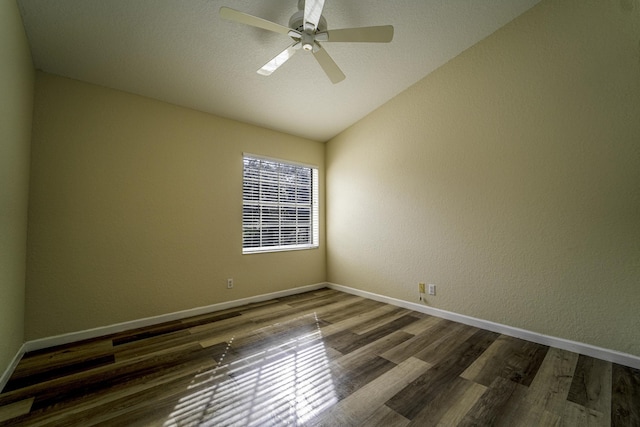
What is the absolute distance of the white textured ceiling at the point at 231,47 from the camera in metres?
1.95

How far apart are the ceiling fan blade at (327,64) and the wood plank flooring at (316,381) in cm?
240

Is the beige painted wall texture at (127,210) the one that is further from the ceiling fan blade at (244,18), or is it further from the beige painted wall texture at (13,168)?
the ceiling fan blade at (244,18)

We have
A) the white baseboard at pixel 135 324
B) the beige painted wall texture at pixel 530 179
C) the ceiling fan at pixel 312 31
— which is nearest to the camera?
the ceiling fan at pixel 312 31

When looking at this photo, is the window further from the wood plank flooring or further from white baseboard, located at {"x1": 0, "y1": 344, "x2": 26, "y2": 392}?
white baseboard, located at {"x1": 0, "y1": 344, "x2": 26, "y2": 392}

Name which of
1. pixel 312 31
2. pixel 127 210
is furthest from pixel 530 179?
pixel 127 210

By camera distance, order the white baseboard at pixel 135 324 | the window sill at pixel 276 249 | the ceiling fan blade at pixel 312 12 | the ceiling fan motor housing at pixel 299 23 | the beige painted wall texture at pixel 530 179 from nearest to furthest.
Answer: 1. the ceiling fan blade at pixel 312 12
2. the ceiling fan motor housing at pixel 299 23
3. the beige painted wall texture at pixel 530 179
4. the white baseboard at pixel 135 324
5. the window sill at pixel 276 249

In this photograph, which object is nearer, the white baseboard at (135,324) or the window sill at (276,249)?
the white baseboard at (135,324)

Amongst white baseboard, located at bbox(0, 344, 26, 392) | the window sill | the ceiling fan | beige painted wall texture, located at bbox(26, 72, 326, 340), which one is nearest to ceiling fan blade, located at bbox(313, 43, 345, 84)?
the ceiling fan

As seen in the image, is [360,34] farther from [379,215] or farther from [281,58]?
[379,215]

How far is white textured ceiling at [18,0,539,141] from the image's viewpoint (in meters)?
1.95

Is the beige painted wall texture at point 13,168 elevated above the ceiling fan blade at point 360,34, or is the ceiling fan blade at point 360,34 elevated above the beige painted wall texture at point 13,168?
the ceiling fan blade at point 360,34

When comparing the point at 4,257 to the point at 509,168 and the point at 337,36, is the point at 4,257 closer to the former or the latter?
the point at 337,36

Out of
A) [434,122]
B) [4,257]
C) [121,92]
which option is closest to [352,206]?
[434,122]

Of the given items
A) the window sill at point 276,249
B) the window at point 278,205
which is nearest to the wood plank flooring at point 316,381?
the window sill at point 276,249
